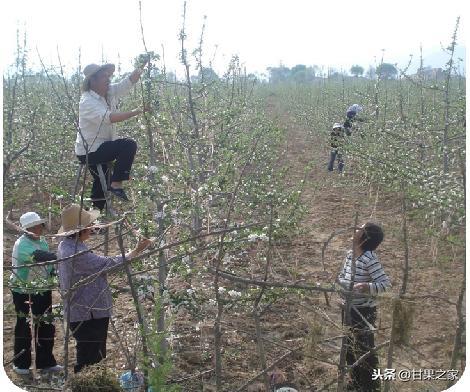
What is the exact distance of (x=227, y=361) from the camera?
3625mm

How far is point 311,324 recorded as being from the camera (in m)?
2.54

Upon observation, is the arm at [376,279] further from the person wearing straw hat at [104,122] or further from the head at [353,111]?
the head at [353,111]

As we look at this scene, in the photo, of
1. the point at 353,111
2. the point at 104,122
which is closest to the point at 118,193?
the point at 104,122

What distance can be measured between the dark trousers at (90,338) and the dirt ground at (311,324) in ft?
0.63

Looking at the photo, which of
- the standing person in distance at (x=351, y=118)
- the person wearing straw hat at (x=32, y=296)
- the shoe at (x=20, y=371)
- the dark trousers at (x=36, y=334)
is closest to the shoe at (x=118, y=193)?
the person wearing straw hat at (x=32, y=296)

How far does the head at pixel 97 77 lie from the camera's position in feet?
12.3

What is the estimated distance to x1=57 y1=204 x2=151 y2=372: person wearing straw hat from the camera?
285 cm

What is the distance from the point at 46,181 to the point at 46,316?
2.93m

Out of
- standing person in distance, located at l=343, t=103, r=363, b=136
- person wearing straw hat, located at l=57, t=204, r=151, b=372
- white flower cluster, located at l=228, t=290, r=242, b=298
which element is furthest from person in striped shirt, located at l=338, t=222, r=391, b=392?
standing person in distance, located at l=343, t=103, r=363, b=136

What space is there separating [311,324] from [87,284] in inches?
45.3

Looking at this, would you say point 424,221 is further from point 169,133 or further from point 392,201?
point 169,133

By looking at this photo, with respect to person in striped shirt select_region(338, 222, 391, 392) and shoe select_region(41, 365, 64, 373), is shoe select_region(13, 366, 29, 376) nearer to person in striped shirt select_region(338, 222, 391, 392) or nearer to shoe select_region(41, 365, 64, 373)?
shoe select_region(41, 365, 64, 373)

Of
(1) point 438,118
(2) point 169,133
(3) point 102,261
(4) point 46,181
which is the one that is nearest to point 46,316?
(3) point 102,261

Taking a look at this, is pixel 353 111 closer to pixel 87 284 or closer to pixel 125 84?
pixel 125 84
